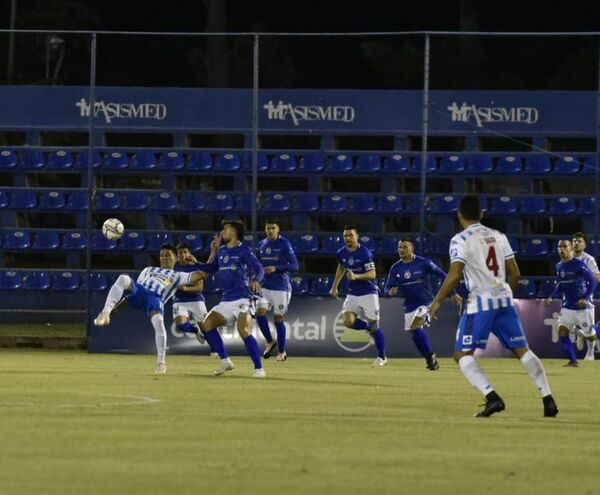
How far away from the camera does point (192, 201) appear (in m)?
33.5

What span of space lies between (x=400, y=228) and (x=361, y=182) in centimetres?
168

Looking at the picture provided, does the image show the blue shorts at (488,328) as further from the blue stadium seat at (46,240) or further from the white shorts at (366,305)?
the blue stadium seat at (46,240)

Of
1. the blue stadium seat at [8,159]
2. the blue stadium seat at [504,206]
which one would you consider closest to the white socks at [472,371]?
the blue stadium seat at [504,206]

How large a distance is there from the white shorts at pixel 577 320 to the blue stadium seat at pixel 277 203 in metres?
7.53

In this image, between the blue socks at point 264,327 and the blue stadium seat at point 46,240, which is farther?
the blue stadium seat at point 46,240

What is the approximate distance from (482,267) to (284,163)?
19213 millimetres

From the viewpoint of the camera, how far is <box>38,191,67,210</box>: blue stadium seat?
33969mm

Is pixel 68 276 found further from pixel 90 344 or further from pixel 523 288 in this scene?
pixel 523 288

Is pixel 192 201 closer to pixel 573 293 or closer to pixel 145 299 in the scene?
pixel 573 293

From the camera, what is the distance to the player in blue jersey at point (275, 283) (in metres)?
28.2

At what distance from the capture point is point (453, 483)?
978 cm

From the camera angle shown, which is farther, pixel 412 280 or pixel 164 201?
pixel 164 201

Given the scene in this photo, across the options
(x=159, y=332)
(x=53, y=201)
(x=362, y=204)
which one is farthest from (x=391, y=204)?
(x=159, y=332)

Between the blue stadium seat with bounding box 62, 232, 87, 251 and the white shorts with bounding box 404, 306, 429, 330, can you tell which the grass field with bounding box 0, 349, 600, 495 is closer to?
→ the white shorts with bounding box 404, 306, 429, 330
